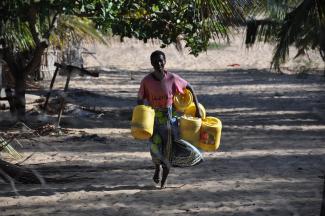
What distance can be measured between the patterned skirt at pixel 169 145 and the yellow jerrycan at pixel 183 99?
5.4 inches

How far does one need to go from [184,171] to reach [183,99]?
155cm

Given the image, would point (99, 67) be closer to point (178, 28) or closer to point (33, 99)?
point (33, 99)

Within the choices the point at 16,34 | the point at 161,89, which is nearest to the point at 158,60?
A: the point at 161,89

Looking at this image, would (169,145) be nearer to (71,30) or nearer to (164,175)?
(164,175)

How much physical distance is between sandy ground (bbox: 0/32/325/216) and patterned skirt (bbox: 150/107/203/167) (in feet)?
1.15

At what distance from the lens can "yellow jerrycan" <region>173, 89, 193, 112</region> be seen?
695cm

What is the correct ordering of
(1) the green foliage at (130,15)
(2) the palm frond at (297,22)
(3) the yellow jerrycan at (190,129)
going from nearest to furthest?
(3) the yellow jerrycan at (190,129) < (1) the green foliage at (130,15) < (2) the palm frond at (297,22)

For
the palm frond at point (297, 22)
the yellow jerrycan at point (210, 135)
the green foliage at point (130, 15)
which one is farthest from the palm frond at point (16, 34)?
the yellow jerrycan at point (210, 135)

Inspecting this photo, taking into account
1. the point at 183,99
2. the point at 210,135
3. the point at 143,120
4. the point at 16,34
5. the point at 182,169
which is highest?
the point at 16,34

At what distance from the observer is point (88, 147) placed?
33.3ft

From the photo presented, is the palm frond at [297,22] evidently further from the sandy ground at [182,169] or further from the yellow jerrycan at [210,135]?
the yellow jerrycan at [210,135]

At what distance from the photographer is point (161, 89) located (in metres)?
6.82

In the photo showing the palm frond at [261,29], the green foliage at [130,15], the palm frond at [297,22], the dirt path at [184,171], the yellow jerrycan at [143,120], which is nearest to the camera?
the dirt path at [184,171]

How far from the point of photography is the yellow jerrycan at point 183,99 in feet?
22.8
